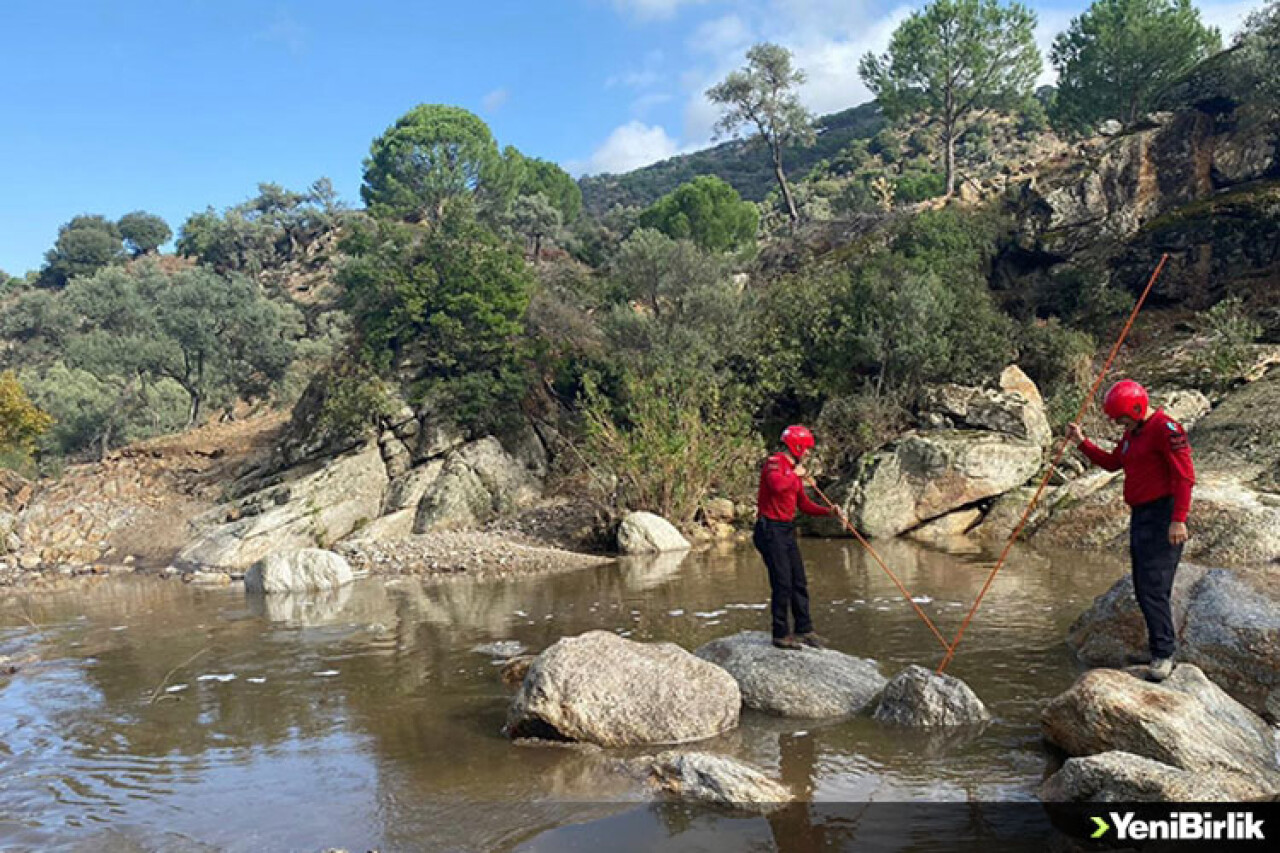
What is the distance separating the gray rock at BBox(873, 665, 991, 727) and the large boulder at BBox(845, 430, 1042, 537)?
36.1ft

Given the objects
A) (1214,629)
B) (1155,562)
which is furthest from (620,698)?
(1214,629)

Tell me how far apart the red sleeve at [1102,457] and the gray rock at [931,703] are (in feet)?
6.96

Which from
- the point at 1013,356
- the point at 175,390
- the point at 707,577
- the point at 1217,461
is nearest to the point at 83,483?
the point at 175,390

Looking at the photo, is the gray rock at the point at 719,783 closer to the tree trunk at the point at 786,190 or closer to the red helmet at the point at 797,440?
the red helmet at the point at 797,440

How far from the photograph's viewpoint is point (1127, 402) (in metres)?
6.52

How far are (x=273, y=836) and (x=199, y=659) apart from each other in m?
5.61

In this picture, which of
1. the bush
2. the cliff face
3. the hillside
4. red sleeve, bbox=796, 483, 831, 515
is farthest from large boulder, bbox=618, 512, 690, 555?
the hillside

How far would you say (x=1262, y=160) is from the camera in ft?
80.8

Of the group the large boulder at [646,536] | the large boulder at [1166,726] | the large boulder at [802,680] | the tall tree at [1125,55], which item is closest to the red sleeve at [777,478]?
the large boulder at [802,680]

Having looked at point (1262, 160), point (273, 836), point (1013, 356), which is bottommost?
point (273, 836)

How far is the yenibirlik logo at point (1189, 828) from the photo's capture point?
4.38 m

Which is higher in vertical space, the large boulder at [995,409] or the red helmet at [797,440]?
the large boulder at [995,409]

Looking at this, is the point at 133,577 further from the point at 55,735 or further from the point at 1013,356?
the point at 1013,356

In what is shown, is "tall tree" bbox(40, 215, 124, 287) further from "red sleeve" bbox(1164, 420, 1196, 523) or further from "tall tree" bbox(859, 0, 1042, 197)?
"red sleeve" bbox(1164, 420, 1196, 523)
